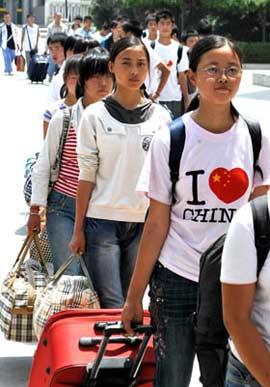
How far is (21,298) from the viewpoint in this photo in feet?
14.5

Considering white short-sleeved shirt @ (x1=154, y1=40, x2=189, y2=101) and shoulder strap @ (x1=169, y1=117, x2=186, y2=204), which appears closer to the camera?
shoulder strap @ (x1=169, y1=117, x2=186, y2=204)

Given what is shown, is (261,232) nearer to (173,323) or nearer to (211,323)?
(211,323)

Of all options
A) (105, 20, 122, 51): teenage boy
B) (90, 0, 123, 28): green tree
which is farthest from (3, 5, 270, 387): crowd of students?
(90, 0, 123, 28): green tree

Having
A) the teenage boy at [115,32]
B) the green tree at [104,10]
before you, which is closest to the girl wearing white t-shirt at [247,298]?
the teenage boy at [115,32]

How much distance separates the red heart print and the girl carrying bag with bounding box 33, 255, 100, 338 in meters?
1.01

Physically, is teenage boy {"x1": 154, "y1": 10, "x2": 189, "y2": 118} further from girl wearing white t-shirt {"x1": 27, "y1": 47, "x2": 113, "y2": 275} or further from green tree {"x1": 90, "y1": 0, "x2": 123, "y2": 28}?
green tree {"x1": 90, "y1": 0, "x2": 123, "y2": 28}

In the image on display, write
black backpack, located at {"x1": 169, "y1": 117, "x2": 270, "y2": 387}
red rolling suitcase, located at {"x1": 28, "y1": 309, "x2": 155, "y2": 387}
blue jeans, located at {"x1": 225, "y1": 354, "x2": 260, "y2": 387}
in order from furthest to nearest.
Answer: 1. red rolling suitcase, located at {"x1": 28, "y1": 309, "x2": 155, "y2": 387}
2. black backpack, located at {"x1": 169, "y1": 117, "x2": 270, "y2": 387}
3. blue jeans, located at {"x1": 225, "y1": 354, "x2": 260, "y2": 387}

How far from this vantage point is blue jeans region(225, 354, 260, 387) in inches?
95.0

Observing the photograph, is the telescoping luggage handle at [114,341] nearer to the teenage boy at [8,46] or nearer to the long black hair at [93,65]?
the long black hair at [93,65]

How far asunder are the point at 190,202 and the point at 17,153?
865 cm

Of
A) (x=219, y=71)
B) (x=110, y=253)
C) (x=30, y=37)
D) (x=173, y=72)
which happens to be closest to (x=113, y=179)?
(x=110, y=253)

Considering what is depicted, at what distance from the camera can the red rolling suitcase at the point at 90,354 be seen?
3.26 m

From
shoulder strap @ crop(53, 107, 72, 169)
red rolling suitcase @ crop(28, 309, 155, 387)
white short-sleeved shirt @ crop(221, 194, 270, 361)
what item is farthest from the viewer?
shoulder strap @ crop(53, 107, 72, 169)

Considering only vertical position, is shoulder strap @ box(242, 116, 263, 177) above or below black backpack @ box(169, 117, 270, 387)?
above
